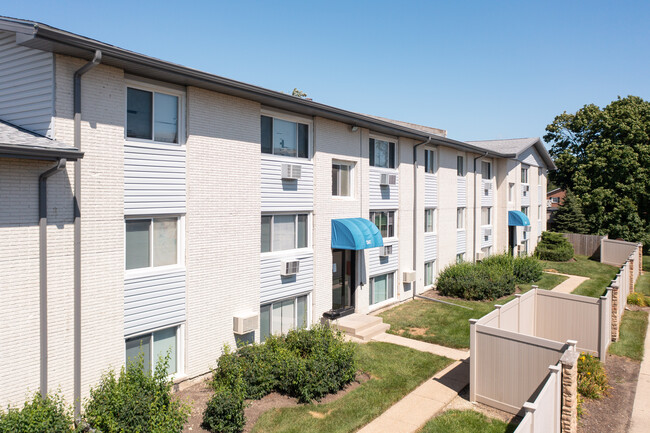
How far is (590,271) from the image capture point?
94.6ft

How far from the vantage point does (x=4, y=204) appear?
7.77 m

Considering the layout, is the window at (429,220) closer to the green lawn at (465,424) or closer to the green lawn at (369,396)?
the green lawn at (369,396)

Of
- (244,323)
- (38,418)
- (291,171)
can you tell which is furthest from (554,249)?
(38,418)

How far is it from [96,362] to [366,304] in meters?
10.3

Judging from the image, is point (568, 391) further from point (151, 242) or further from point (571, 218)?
point (571, 218)

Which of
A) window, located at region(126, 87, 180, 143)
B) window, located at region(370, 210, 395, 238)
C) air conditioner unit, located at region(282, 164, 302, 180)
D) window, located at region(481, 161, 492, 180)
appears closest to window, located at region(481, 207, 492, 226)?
window, located at region(481, 161, 492, 180)

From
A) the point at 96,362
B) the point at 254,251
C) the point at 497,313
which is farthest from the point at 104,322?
the point at 497,313

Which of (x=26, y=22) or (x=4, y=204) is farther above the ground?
(x=26, y=22)

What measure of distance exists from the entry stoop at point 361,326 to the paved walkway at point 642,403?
22.9ft

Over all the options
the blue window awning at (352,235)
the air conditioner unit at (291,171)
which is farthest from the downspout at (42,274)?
the blue window awning at (352,235)

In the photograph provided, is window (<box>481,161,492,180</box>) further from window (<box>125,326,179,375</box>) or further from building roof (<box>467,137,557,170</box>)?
window (<box>125,326,179,375</box>)

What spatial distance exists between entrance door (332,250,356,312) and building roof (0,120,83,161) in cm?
950

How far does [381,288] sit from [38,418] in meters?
13.1

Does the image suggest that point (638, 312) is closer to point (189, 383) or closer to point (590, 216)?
point (189, 383)
